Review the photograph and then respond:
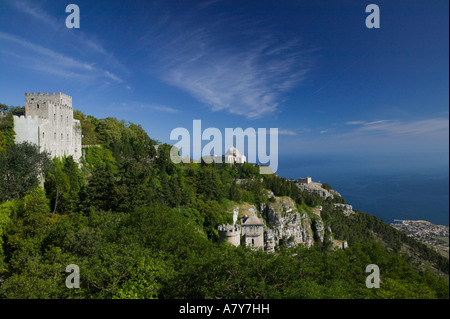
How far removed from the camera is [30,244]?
1605cm

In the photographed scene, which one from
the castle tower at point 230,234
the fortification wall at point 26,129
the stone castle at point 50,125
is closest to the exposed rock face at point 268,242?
the castle tower at point 230,234

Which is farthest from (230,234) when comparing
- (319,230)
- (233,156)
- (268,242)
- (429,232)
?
(233,156)

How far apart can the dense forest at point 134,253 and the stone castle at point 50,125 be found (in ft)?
4.28

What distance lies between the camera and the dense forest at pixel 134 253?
11203 millimetres

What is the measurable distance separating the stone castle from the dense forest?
51.4 inches

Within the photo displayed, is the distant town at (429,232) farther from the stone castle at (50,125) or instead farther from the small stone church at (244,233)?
the stone castle at (50,125)

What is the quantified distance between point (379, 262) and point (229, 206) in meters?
26.1

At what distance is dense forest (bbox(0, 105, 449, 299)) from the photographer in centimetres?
1120

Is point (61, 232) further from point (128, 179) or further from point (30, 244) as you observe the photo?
point (128, 179)

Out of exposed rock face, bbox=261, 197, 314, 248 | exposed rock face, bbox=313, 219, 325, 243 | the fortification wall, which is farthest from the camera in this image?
exposed rock face, bbox=313, 219, 325, 243

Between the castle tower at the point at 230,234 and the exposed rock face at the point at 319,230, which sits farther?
the exposed rock face at the point at 319,230

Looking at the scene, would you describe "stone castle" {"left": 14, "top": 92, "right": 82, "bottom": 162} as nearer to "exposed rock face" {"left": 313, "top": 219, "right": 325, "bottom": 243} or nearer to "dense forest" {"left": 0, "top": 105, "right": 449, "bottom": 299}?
"dense forest" {"left": 0, "top": 105, "right": 449, "bottom": 299}

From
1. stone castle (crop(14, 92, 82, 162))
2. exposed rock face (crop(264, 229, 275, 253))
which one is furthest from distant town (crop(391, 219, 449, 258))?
stone castle (crop(14, 92, 82, 162))

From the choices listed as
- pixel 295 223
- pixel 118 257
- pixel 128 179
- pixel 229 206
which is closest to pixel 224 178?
pixel 229 206
